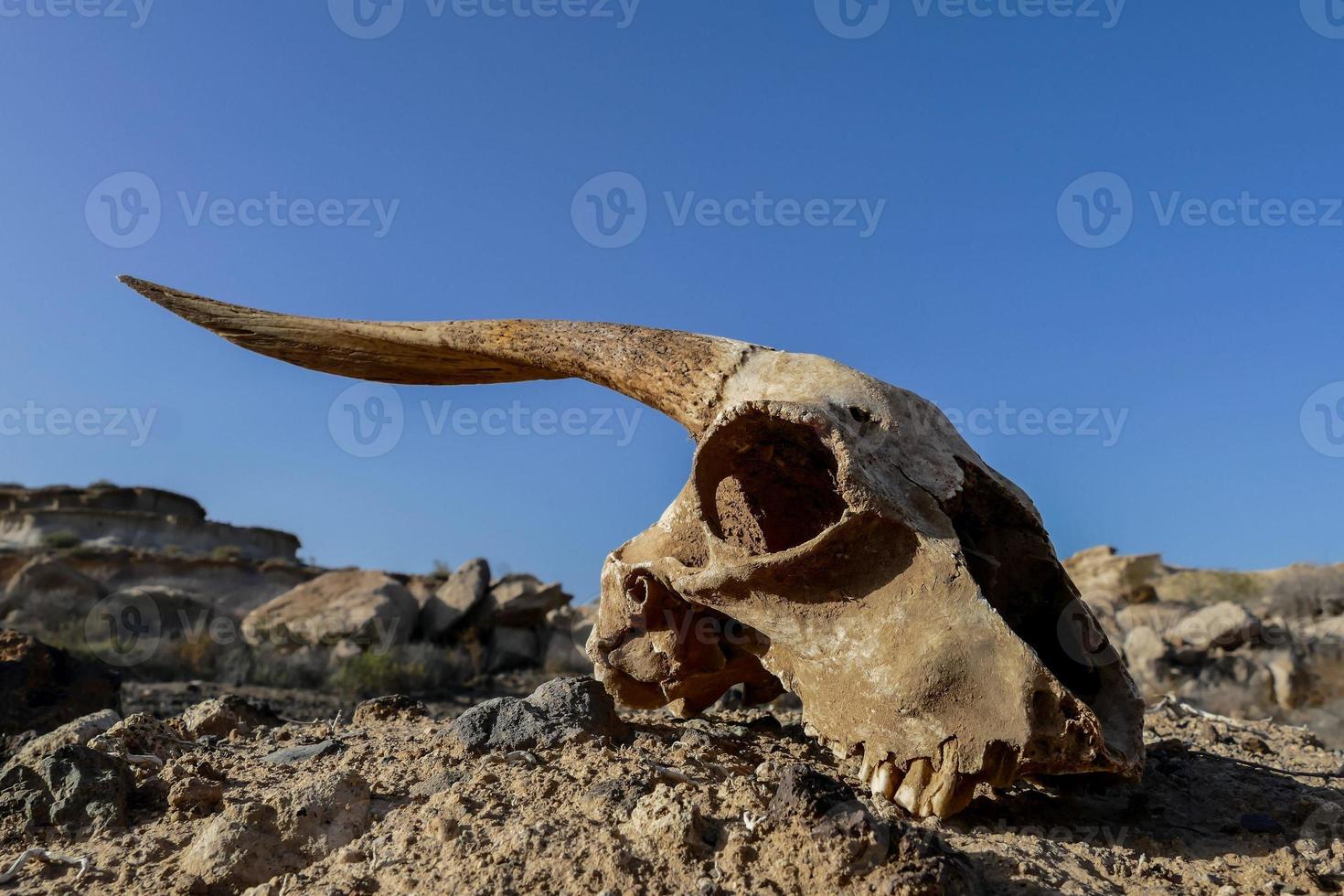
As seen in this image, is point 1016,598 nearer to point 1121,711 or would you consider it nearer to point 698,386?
point 1121,711

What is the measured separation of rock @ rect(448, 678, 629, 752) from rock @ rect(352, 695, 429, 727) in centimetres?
99

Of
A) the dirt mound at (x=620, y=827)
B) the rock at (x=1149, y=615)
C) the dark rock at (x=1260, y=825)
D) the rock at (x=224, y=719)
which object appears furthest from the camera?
the rock at (x=1149, y=615)

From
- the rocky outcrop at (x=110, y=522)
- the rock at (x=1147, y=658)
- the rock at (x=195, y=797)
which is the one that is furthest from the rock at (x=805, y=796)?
the rocky outcrop at (x=110, y=522)

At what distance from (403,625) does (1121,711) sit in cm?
1594

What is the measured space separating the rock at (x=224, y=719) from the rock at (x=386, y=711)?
51 centimetres

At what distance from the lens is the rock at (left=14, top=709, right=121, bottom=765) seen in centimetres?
382

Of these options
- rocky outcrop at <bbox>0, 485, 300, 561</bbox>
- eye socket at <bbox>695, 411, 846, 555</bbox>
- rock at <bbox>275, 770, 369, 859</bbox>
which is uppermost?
eye socket at <bbox>695, 411, 846, 555</bbox>

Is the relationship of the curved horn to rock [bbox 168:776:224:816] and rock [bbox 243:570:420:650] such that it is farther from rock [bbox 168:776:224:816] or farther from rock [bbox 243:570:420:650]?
rock [bbox 243:570:420:650]

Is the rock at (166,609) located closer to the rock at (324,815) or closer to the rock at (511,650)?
the rock at (511,650)

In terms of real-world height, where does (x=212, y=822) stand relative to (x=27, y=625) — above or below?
above

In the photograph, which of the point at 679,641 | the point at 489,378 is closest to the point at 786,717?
the point at 679,641

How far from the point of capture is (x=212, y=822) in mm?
2967

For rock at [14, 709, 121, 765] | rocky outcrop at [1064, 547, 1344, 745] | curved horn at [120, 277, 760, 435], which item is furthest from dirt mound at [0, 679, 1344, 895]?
rocky outcrop at [1064, 547, 1344, 745]

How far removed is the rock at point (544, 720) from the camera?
3.73 metres
